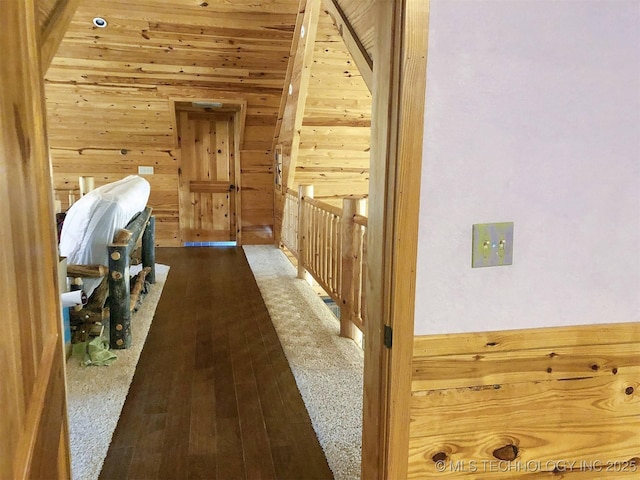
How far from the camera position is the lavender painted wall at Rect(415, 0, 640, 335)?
1.05 metres

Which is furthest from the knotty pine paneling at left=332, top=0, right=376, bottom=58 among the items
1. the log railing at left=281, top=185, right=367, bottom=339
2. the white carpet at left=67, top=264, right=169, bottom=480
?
the white carpet at left=67, top=264, right=169, bottom=480

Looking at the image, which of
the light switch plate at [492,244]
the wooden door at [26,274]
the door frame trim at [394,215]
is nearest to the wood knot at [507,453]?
the door frame trim at [394,215]

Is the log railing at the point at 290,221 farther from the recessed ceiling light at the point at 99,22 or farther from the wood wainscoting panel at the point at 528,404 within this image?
the wood wainscoting panel at the point at 528,404

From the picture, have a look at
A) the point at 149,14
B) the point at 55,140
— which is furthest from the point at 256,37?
the point at 55,140

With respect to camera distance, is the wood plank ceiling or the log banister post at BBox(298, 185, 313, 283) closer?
the wood plank ceiling

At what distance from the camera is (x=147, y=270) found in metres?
4.54

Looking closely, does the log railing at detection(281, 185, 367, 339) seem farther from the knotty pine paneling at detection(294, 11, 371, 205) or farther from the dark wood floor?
the knotty pine paneling at detection(294, 11, 371, 205)

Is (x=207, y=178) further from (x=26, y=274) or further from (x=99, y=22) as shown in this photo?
(x=26, y=274)

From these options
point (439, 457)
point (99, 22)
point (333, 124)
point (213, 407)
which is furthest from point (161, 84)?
point (439, 457)

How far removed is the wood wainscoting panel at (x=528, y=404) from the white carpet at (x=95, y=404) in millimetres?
1391

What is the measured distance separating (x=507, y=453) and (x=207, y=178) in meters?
6.68

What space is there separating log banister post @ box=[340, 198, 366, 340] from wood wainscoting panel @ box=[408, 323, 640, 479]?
2105 mm

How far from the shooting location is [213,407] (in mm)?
2467

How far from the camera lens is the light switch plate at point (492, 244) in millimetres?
1103
